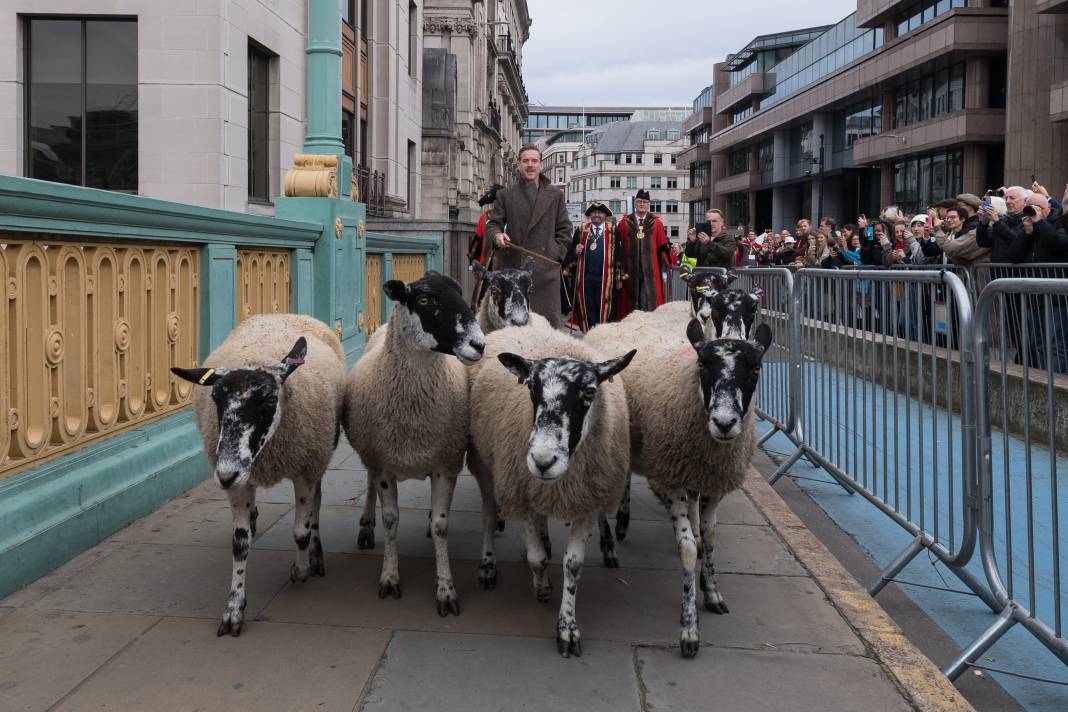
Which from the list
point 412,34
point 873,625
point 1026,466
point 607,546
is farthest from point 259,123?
point 1026,466

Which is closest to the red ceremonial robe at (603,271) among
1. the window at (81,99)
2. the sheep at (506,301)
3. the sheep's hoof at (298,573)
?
the sheep at (506,301)

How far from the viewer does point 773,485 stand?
7.08 meters

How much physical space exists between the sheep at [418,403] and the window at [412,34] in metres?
22.1

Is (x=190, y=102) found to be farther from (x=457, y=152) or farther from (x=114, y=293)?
(x=457, y=152)

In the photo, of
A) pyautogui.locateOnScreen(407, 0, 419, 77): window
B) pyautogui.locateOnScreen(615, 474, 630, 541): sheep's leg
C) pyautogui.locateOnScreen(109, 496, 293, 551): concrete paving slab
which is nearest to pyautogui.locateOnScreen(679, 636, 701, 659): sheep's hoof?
pyautogui.locateOnScreen(615, 474, 630, 541): sheep's leg

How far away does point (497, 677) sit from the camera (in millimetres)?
3344

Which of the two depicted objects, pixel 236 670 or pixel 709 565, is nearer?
pixel 236 670

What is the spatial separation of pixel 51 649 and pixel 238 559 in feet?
2.46

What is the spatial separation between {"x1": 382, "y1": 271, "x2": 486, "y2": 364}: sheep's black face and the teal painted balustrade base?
6.13ft

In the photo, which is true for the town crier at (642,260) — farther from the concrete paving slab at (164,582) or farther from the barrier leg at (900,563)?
the concrete paving slab at (164,582)

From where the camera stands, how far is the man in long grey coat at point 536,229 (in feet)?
24.7

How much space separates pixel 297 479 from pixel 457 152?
37.7 meters

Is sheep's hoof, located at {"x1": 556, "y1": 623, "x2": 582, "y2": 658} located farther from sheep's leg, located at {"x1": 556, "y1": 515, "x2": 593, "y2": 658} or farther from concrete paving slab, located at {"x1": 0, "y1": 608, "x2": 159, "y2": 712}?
concrete paving slab, located at {"x1": 0, "y1": 608, "x2": 159, "y2": 712}

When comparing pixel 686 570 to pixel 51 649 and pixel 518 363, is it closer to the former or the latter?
pixel 518 363
